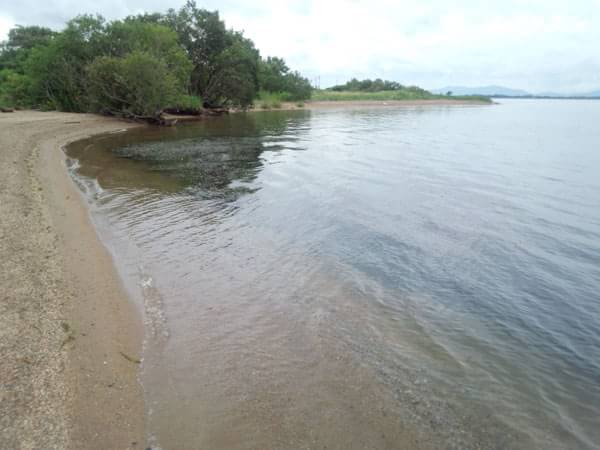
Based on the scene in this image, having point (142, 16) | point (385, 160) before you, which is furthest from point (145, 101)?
point (385, 160)

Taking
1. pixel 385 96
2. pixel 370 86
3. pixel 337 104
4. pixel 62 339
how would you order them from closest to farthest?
pixel 62 339 → pixel 337 104 → pixel 385 96 → pixel 370 86

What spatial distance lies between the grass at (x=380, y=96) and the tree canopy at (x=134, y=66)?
45516 millimetres

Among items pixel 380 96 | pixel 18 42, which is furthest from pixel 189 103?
pixel 380 96

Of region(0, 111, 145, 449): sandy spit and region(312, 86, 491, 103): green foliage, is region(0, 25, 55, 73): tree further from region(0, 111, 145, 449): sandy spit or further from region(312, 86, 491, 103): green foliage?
region(0, 111, 145, 449): sandy spit

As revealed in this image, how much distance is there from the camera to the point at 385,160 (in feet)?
77.1

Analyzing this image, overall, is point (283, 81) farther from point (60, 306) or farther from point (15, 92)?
point (60, 306)

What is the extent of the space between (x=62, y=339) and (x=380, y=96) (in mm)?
124222

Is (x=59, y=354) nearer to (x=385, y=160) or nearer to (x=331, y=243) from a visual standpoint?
(x=331, y=243)

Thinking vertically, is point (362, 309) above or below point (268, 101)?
above

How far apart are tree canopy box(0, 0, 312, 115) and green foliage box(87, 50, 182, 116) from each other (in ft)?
0.31

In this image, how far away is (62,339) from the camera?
5.64 meters

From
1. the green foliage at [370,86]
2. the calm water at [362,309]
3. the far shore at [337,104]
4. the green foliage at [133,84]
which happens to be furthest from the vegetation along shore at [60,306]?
the green foliage at [370,86]

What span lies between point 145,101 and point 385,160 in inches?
1188

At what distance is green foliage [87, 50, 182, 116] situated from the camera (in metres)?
40.1
